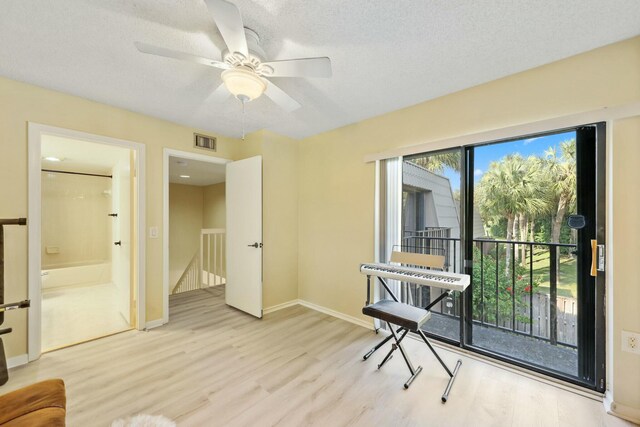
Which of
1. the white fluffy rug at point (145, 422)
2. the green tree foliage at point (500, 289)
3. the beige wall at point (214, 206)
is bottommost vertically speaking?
the white fluffy rug at point (145, 422)

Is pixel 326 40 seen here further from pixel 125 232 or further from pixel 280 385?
pixel 125 232

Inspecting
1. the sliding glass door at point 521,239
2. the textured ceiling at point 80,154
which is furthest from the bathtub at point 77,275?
the sliding glass door at point 521,239

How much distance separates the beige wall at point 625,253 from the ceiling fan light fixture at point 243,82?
2331 mm

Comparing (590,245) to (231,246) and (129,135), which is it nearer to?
(231,246)

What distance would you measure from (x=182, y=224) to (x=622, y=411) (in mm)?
7475

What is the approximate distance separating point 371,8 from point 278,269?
9.73 feet

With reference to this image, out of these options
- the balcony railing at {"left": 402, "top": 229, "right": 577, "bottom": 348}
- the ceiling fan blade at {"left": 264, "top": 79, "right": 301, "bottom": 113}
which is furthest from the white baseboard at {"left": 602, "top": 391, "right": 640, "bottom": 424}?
the ceiling fan blade at {"left": 264, "top": 79, "right": 301, "bottom": 113}

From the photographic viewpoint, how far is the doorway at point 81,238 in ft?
7.27

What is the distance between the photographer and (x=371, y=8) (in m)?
1.37

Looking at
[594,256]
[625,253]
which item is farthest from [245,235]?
[625,253]

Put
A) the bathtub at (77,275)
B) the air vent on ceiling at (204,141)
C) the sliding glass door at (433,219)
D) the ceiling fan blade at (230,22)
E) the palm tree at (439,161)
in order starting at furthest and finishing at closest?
1. the bathtub at (77,275)
2. the air vent on ceiling at (204,141)
3. the sliding glass door at (433,219)
4. the palm tree at (439,161)
5. the ceiling fan blade at (230,22)

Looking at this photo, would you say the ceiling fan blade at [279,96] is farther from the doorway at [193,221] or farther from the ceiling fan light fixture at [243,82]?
the doorway at [193,221]

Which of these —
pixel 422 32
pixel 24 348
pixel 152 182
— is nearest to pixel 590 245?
pixel 422 32

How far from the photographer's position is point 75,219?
15.8ft
